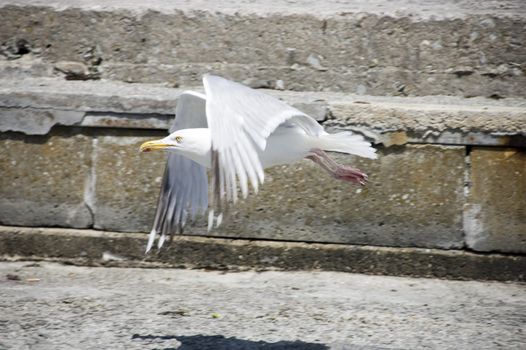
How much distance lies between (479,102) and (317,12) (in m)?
0.90

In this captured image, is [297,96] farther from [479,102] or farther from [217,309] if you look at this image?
[217,309]

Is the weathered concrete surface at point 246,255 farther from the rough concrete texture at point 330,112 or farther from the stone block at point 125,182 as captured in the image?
the rough concrete texture at point 330,112

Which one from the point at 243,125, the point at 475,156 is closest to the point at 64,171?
the point at 243,125

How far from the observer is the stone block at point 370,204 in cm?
440

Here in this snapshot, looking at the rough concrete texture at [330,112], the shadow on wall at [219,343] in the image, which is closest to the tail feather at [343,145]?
the rough concrete texture at [330,112]

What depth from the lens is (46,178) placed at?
4559 mm

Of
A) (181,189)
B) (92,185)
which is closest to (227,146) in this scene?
(181,189)

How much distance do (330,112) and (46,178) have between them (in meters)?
1.38

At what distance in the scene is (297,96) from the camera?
460 cm

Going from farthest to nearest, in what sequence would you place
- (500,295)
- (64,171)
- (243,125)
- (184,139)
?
(64,171)
(500,295)
(184,139)
(243,125)

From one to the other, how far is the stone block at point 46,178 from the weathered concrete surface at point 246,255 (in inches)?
3.2

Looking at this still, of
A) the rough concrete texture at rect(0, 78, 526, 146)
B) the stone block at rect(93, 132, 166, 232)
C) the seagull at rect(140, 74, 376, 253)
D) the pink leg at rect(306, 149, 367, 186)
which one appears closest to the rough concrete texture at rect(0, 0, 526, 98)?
the rough concrete texture at rect(0, 78, 526, 146)

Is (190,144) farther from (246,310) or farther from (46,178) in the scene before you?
(46,178)

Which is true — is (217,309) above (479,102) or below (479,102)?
below
